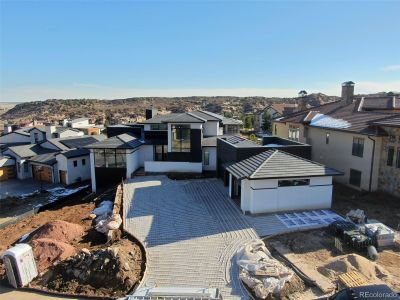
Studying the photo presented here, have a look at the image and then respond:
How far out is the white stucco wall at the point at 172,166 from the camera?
23.1m

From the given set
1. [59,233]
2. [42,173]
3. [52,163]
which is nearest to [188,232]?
[59,233]

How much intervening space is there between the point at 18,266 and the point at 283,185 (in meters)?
11.5

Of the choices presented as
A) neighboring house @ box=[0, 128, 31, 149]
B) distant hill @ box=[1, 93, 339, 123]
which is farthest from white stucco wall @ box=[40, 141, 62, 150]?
distant hill @ box=[1, 93, 339, 123]

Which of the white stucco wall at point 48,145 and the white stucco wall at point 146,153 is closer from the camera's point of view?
the white stucco wall at point 146,153

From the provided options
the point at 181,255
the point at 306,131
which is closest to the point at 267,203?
the point at 181,255

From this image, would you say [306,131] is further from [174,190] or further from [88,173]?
[88,173]

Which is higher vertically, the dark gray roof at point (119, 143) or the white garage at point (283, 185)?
the dark gray roof at point (119, 143)

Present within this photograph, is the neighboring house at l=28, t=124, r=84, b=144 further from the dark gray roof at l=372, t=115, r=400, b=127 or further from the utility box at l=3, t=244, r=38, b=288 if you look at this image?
the dark gray roof at l=372, t=115, r=400, b=127

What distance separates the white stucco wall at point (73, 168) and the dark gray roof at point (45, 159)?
0.74 metres

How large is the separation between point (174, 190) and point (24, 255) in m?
9.95

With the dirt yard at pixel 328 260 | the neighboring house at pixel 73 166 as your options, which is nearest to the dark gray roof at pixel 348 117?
the dirt yard at pixel 328 260

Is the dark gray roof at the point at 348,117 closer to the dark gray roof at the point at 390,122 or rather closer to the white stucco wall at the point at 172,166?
the dark gray roof at the point at 390,122

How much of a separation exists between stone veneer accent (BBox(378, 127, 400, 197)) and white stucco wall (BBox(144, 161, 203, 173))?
12.1m

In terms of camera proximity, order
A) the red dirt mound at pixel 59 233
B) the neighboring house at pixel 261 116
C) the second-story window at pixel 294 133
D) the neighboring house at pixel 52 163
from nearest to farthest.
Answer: the red dirt mound at pixel 59 233
the neighboring house at pixel 52 163
the second-story window at pixel 294 133
the neighboring house at pixel 261 116
